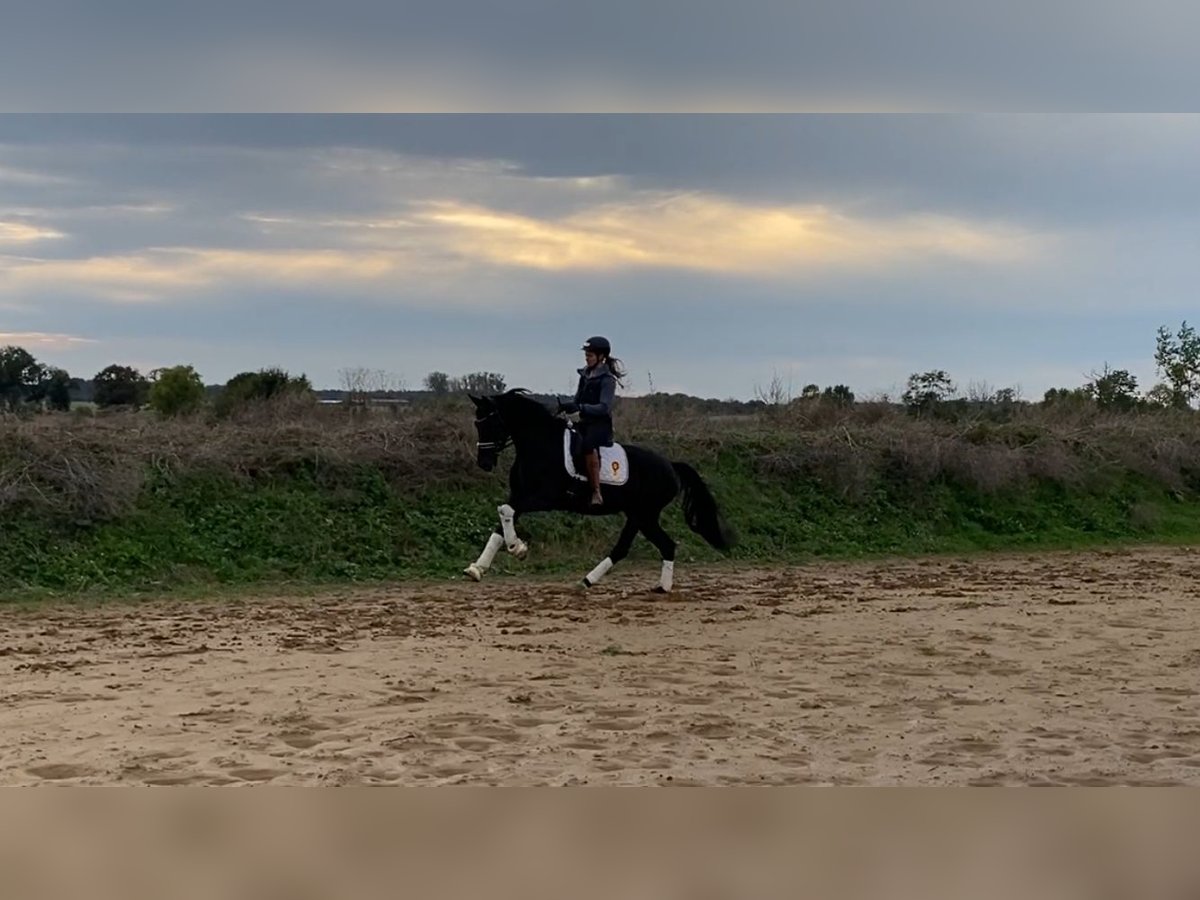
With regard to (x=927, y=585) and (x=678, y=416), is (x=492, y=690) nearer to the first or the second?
(x=927, y=585)

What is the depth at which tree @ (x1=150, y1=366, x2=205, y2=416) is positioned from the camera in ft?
66.4

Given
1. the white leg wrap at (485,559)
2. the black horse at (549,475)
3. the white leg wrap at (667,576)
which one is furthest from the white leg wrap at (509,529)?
the white leg wrap at (667,576)

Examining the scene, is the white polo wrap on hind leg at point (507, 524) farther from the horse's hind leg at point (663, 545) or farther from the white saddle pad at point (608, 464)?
the horse's hind leg at point (663, 545)

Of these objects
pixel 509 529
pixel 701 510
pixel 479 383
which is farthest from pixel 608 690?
pixel 479 383

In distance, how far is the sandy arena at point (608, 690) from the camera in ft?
16.3

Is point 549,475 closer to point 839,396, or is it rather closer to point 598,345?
point 598,345

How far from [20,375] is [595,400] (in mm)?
16572

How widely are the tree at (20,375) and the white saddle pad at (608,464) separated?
15221 millimetres

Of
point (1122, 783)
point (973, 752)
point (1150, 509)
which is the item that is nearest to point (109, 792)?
point (973, 752)

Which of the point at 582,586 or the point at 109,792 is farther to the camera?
the point at 582,586

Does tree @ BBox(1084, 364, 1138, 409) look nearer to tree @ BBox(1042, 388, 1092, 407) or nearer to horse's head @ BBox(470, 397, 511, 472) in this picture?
tree @ BBox(1042, 388, 1092, 407)

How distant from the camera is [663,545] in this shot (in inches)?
439

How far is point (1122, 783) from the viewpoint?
15.5 ft

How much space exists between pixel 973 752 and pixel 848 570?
359 inches
